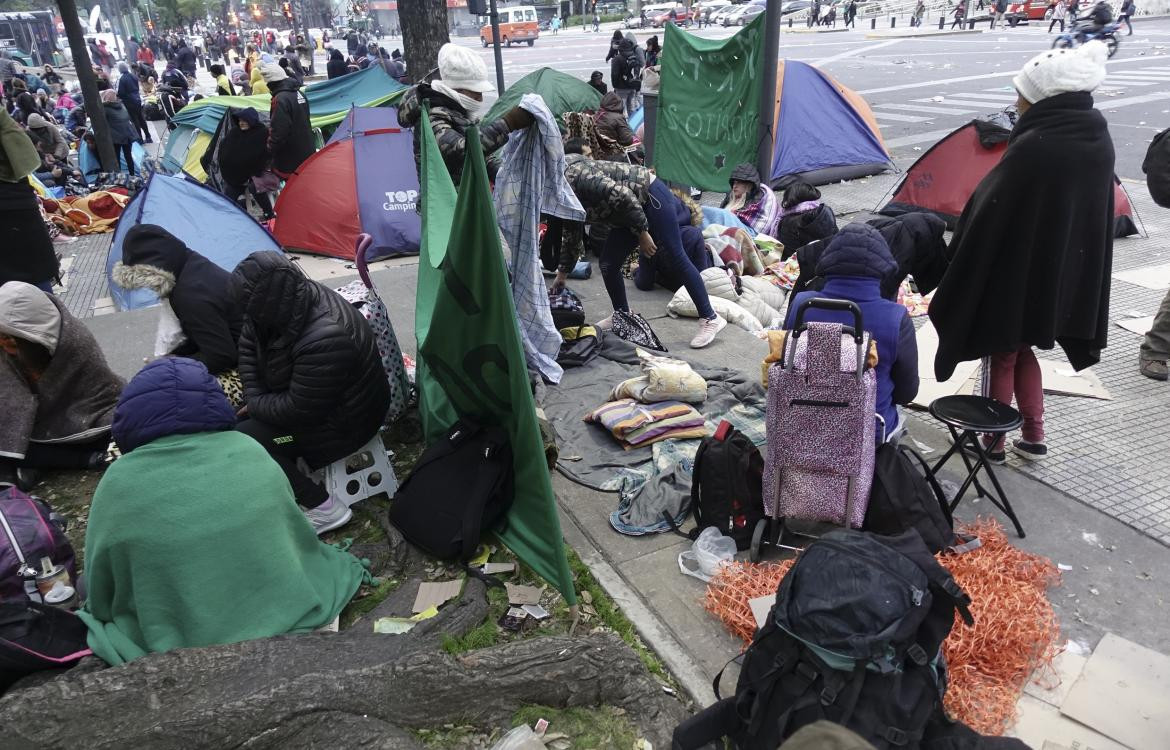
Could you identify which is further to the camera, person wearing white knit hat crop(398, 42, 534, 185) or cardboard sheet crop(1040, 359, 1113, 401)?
cardboard sheet crop(1040, 359, 1113, 401)

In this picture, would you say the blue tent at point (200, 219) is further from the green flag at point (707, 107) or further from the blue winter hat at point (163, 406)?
the green flag at point (707, 107)

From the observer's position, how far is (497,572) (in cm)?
337

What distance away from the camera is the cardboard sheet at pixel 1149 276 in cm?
616

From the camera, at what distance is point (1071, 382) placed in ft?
15.7

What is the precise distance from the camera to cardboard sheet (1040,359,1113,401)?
15.3 feet

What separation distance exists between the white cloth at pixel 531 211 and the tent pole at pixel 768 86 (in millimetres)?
3853

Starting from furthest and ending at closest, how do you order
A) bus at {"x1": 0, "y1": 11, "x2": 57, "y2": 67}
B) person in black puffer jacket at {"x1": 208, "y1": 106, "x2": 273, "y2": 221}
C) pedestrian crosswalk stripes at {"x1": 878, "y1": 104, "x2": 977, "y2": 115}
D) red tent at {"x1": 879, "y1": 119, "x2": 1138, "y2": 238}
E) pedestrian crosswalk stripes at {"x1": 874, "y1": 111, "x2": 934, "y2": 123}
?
bus at {"x1": 0, "y1": 11, "x2": 57, "y2": 67} < pedestrian crosswalk stripes at {"x1": 878, "y1": 104, "x2": 977, "y2": 115} < pedestrian crosswalk stripes at {"x1": 874, "y1": 111, "x2": 934, "y2": 123} < person in black puffer jacket at {"x1": 208, "y1": 106, "x2": 273, "y2": 221} < red tent at {"x1": 879, "y1": 119, "x2": 1138, "y2": 238}

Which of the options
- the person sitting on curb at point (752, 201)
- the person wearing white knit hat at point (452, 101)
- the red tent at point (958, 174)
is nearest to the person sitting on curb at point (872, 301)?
the person wearing white knit hat at point (452, 101)

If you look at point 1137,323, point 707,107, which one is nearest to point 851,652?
point 1137,323

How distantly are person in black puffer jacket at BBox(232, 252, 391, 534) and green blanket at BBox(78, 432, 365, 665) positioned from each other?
744mm

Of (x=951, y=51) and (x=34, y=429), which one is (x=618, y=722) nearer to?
(x=34, y=429)

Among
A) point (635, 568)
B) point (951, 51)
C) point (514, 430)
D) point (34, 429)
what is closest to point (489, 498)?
point (514, 430)

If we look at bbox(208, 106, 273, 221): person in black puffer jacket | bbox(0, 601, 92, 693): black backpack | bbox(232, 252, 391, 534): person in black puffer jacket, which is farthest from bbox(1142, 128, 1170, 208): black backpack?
bbox(208, 106, 273, 221): person in black puffer jacket

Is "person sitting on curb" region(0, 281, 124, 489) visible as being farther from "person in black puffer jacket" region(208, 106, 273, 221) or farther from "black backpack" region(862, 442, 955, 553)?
"person in black puffer jacket" region(208, 106, 273, 221)
